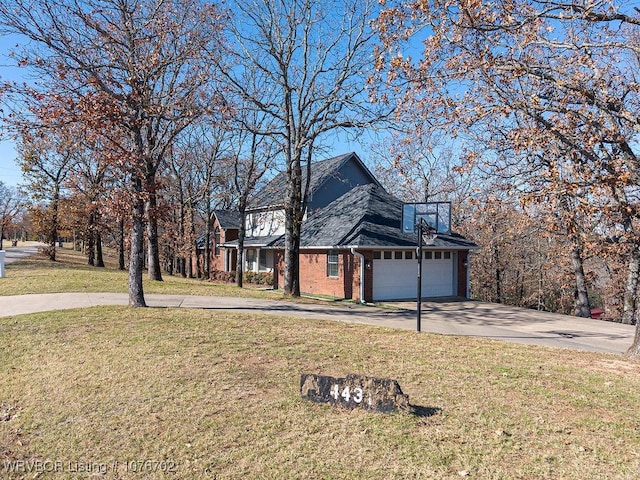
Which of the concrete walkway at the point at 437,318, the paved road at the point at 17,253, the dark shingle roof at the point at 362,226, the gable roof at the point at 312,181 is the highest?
the gable roof at the point at 312,181

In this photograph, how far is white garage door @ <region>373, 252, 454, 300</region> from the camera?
20.0 meters

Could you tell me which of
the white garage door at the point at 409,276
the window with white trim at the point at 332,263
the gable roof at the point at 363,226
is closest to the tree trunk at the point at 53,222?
the gable roof at the point at 363,226

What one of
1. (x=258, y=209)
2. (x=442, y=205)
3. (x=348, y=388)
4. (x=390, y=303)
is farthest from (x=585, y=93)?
(x=258, y=209)

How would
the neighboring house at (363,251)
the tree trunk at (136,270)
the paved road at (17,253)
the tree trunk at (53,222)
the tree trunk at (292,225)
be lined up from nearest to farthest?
the tree trunk at (136,270) < the tree trunk at (292,225) < the neighboring house at (363,251) < the tree trunk at (53,222) < the paved road at (17,253)

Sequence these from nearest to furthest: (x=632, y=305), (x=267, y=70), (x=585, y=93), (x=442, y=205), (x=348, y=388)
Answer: (x=348, y=388) → (x=585, y=93) → (x=442, y=205) → (x=267, y=70) → (x=632, y=305)

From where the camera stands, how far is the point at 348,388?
529cm

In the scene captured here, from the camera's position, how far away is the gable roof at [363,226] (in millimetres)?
19969

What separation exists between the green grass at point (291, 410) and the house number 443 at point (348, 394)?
6.4 inches

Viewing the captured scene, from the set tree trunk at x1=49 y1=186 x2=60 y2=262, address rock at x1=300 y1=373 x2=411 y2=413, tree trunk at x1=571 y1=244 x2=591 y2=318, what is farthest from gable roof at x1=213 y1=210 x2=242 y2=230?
address rock at x1=300 y1=373 x2=411 y2=413

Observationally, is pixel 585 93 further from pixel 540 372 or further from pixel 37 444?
pixel 37 444

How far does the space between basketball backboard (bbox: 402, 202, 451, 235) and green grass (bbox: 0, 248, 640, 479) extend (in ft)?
26.2

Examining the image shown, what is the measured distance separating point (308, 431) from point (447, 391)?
7.02 ft

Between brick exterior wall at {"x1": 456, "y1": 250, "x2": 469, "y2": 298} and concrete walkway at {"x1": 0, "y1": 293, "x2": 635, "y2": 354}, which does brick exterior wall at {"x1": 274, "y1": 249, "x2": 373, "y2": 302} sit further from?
brick exterior wall at {"x1": 456, "y1": 250, "x2": 469, "y2": 298}

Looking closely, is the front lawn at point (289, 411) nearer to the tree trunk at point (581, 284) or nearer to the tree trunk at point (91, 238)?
the tree trunk at point (581, 284)
